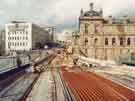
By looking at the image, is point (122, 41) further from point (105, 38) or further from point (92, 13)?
point (92, 13)

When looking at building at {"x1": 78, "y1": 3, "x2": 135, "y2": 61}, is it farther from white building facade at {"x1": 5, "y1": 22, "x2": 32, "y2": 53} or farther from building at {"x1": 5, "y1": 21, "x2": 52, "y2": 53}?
white building facade at {"x1": 5, "y1": 22, "x2": 32, "y2": 53}

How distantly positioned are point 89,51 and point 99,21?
10.8 metres

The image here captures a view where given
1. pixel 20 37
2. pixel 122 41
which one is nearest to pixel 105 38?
pixel 122 41

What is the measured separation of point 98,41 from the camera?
10575 cm

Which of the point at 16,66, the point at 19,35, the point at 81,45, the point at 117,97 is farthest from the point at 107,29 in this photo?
the point at 19,35

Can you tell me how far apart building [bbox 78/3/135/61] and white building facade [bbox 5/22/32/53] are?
7731 cm

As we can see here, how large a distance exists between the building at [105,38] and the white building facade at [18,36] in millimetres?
77307

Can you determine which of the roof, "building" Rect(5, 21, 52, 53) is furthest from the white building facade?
the roof

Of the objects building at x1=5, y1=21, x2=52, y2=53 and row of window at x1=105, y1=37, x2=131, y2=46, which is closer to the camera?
row of window at x1=105, y1=37, x2=131, y2=46

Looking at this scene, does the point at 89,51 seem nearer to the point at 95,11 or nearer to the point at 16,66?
the point at 95,11

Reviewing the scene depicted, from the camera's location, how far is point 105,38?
106 m

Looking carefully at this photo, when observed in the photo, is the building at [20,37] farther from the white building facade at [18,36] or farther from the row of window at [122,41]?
the row of window at [122,41]

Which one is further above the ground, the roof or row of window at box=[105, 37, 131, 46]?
the roof

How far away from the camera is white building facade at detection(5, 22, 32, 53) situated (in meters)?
181
